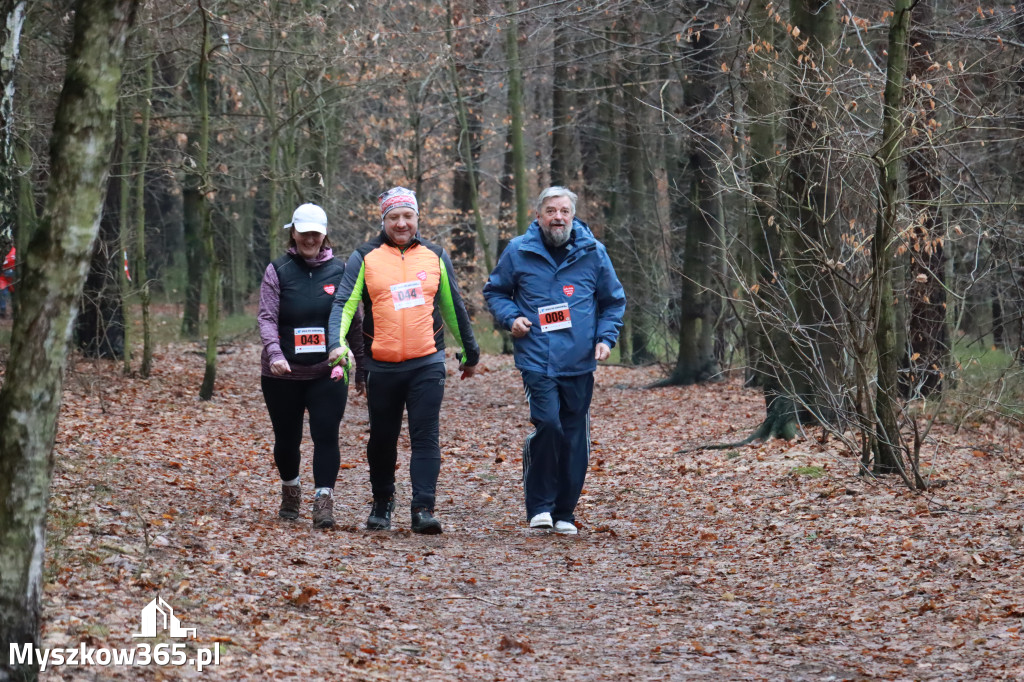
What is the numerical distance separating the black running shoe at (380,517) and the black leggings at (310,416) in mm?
372

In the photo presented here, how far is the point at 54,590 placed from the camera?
4855 mm

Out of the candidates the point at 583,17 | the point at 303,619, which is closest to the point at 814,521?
the point at 303,619

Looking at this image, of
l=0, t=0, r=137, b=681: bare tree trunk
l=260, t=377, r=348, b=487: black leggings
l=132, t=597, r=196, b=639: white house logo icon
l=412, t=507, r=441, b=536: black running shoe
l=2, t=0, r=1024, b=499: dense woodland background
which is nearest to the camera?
l=0, t=0, r=137, b=681: bare tree trunk

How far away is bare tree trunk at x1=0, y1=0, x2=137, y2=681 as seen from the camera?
3.45 meters

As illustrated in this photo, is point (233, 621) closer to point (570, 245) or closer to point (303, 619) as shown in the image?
point (303, 619)

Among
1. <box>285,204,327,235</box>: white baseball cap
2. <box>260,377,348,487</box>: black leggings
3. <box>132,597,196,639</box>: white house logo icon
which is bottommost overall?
<box>132,597,196,639</box>: white house logo icon

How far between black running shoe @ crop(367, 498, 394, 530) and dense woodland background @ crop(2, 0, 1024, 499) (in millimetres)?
3002

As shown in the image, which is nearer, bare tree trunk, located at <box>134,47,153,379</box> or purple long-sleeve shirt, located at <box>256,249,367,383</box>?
purple long-sleeve shirt, located at <box>256,249,367,383</box>

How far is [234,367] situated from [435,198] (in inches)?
696

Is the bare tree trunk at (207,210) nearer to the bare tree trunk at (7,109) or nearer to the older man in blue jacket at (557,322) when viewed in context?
the bare tree trunk at (7,109)

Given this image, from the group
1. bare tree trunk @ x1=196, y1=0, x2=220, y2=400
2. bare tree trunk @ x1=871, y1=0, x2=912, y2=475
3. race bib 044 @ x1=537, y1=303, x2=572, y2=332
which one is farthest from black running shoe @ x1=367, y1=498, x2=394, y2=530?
bare tree trunk @ x1=196, y1=0, x2=220, y2=400

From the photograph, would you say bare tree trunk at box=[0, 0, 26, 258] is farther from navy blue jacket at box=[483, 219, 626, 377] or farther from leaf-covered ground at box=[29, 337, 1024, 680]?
navy blue jacket at box=[483, 219, 626, 377]

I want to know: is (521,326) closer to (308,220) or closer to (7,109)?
(308,220)

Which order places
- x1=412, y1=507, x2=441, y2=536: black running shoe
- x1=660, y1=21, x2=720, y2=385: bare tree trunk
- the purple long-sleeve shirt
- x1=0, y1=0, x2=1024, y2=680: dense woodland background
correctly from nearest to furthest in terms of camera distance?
x1=0, y1=0, x2=1024, y2=680: dense woodland background
the purple long-sleeve shirt
x1=412, y1=507, x2=441, y2=536: black running shoe
x1=660, y1=21, x2=720, y2=385: bare tree trunk
